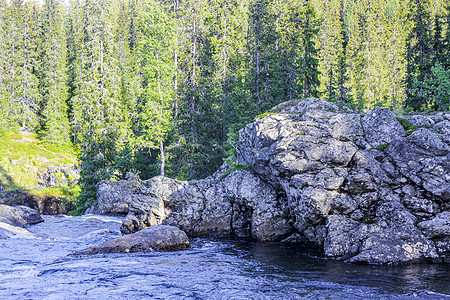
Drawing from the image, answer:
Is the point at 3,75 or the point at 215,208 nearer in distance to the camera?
the point at 215,208

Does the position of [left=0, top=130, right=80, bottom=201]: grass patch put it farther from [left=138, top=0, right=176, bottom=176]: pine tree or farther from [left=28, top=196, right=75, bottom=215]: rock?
[left=138, top=0, right=176, bottom=176]: pine tree

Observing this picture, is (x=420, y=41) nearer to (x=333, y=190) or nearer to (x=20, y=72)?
(x=333, y=190)

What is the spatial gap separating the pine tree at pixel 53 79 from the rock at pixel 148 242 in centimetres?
4421

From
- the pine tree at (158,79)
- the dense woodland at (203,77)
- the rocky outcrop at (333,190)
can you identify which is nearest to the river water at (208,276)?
the rocky outcrop at (333,190)

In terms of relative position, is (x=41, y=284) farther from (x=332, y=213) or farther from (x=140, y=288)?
(x=332, y=213)

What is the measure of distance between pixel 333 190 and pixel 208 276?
21.1 feet

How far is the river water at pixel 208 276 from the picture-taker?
881 cm

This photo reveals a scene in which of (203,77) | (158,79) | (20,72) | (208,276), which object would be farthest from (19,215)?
(20,72)

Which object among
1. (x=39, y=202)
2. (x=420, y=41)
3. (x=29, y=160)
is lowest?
(x=39, y=202)

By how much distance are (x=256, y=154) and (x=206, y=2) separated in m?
25.4

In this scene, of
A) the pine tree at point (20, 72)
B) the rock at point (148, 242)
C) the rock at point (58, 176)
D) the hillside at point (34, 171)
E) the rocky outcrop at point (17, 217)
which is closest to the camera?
the rock at point (148, 242)

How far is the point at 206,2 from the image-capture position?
3647cm

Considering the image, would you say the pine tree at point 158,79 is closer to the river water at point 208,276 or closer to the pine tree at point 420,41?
the river water at point 208,276

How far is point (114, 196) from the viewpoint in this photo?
29.0 m
